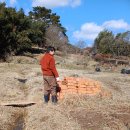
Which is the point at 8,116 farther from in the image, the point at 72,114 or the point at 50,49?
the point at 50,49

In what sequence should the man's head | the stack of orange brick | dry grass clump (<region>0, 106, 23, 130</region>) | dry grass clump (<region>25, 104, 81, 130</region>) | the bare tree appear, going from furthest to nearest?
1. the bare tree
2. the stack of orange brick
3. the man's head
4. dry grass clump (<region>0, 106, 23, 130</region>)
5. dry grass clump (<region>25, 104, 81, 130</region>)

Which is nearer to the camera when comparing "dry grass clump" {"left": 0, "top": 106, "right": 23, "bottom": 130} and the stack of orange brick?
"dry grass clump" {"left": 0, "top": 106, "right": 23, "bottom": 130}

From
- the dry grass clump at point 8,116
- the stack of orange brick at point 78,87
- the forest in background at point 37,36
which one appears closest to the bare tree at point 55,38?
the forest in background at point 37,36

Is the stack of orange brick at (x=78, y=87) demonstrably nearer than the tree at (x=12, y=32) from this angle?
Yes

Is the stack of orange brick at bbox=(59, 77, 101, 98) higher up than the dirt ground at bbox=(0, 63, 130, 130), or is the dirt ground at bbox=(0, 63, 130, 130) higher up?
the stack of orange brick at bbox=(59, 77, 101, 98)

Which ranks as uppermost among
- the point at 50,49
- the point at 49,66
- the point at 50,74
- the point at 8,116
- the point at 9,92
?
the point at 50,49

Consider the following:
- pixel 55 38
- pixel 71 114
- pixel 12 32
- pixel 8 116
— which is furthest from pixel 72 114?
pixel 55 38

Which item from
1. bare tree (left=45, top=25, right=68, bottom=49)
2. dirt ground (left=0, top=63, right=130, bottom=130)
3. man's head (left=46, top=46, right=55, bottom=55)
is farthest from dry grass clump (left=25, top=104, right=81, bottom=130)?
bare tree (left=45, top=25, right=68, bottom=49)

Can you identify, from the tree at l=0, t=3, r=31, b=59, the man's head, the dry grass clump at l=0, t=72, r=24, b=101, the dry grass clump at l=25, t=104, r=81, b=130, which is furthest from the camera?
the tree at l=0, t=3, r=31, b=59

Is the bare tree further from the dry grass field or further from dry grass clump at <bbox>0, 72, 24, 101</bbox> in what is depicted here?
the dry grass field

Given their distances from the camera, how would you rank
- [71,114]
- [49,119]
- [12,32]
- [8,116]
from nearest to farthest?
[49,119]
[71,114]
[8,116]
[12,32]

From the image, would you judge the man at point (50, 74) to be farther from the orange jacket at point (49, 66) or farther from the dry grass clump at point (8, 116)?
the dry grass clump at point (8, 116)

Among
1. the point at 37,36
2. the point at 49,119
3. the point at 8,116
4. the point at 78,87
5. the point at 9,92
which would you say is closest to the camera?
the point at 49,119

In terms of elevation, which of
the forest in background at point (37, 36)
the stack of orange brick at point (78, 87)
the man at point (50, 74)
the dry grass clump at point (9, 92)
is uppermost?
the forest in background at point (37, 36)
